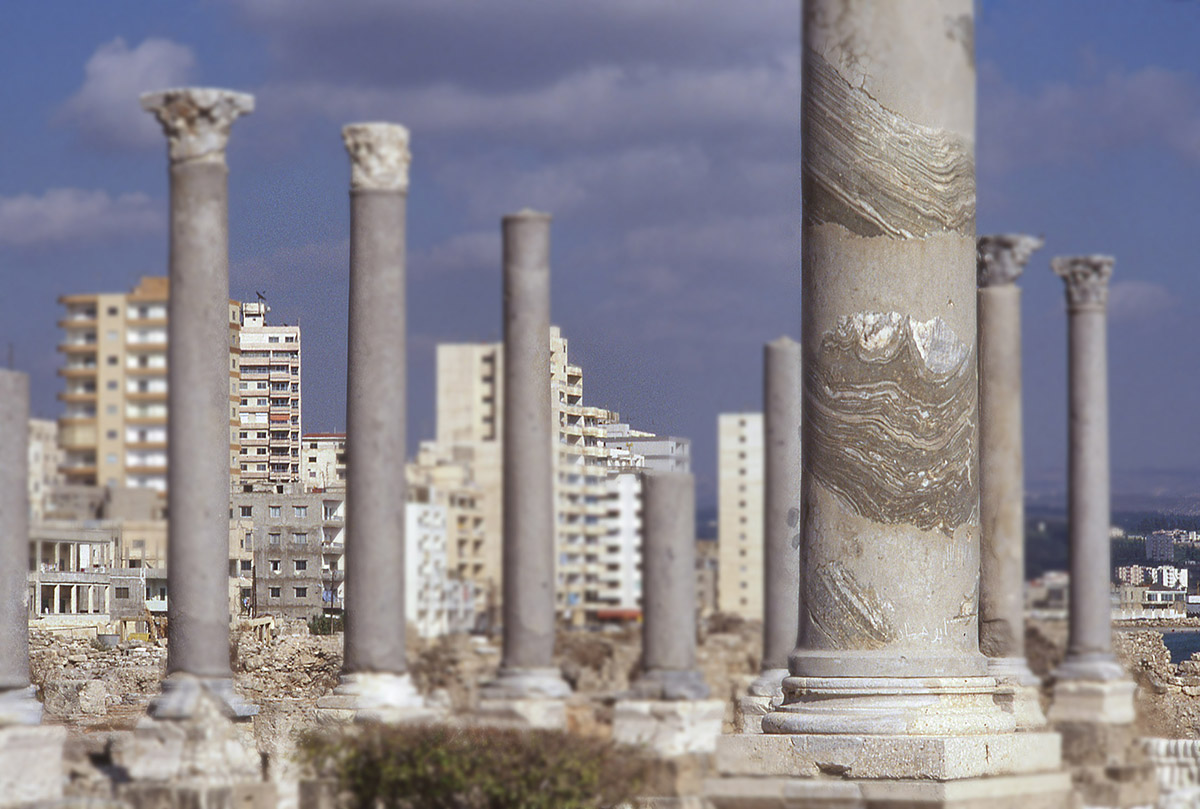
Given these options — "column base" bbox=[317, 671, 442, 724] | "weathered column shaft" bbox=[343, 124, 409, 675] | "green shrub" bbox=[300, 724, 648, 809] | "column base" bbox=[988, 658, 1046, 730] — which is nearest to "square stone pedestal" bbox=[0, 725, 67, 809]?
"green shrub" bbox=[300, 724, 648, 809]

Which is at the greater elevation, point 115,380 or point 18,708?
point 115,380

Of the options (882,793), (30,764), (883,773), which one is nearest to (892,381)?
(883,773)

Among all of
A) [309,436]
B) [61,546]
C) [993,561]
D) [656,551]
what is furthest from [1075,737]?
[61,546]

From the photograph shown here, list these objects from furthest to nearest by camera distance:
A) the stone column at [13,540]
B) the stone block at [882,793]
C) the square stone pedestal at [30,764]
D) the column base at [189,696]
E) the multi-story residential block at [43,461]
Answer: the multi-story residential block at [43,461], the stone column at [13,540], the column base at [189,696], the square stone pedestal at [30,764], the stone block at [882,793]

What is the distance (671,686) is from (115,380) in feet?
28.5

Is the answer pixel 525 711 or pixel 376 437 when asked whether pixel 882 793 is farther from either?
pixel 525 711

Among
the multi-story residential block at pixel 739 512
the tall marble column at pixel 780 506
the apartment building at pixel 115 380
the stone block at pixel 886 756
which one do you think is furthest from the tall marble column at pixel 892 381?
the multi-story residential block at pixel 739 512

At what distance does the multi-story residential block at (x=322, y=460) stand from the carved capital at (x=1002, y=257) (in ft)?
31.2

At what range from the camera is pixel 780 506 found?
87.2 ft

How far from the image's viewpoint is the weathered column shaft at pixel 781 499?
26281 millimetres

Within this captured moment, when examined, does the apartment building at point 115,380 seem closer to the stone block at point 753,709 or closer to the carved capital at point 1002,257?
the stone block at point 753,709

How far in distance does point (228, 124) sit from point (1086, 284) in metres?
14.7

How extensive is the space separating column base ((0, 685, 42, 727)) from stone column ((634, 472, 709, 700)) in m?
10.1

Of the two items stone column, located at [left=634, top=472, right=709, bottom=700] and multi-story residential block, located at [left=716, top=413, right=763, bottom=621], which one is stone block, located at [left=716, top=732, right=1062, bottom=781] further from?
multi-story residential block, located at [left=716, top=413, right=763, bottom=621]
